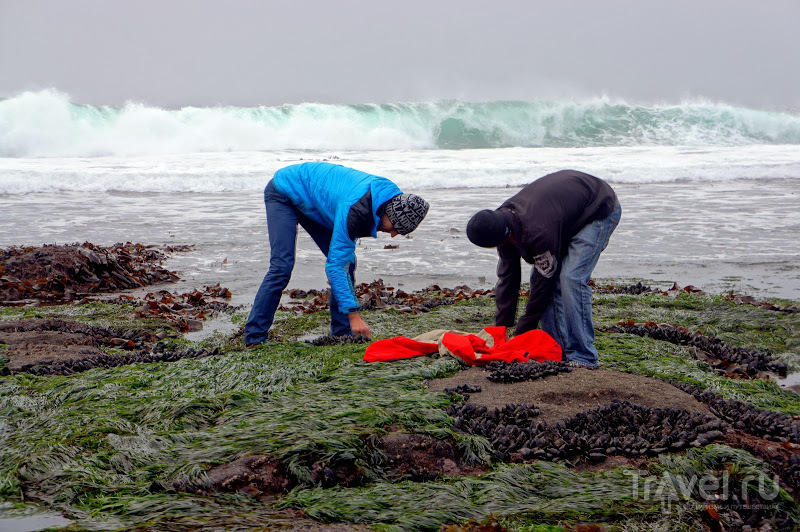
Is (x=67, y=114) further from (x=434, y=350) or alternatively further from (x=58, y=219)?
(x=434, y=350)

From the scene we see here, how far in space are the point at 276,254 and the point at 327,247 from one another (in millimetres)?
526

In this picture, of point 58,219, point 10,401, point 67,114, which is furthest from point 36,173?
point 10,401

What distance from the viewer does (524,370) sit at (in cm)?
423

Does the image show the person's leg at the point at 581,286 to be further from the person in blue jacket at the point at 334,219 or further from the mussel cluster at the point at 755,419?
the person in blue jacket at the point at 334,219

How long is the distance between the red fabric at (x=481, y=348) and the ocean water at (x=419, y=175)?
3524 mm

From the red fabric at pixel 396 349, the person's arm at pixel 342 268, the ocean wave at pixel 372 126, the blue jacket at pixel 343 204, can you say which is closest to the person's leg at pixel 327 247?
the blue jacket at pixel 343 204

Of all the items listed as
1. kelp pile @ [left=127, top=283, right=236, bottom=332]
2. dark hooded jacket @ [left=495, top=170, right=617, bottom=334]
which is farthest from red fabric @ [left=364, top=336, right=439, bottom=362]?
kelp pile @ [left=127, top=283, right=236, bottom=332]

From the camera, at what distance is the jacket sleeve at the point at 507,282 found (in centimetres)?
470

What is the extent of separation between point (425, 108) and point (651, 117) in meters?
12.1

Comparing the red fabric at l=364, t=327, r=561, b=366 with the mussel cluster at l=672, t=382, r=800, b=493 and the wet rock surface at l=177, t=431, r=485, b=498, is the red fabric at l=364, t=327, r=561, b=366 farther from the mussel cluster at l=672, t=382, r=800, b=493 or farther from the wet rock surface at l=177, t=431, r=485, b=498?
the wet rock surface at l=177, t=431, r=485, b=498

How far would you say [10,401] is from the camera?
13.5 feet

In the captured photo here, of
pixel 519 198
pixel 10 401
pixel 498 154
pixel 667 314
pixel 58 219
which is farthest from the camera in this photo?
pixel 498 154

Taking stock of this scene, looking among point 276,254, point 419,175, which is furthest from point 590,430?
point 419,175

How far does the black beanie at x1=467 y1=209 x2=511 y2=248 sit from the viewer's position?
163 inches
